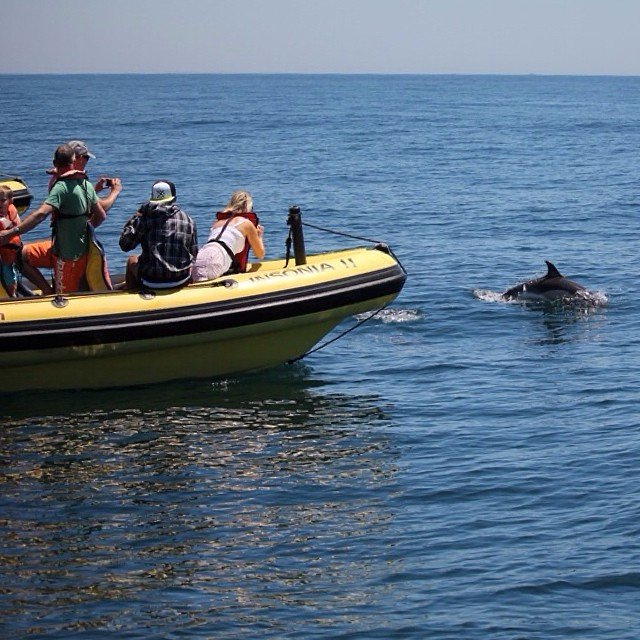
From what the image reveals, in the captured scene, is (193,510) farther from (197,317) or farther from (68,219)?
(68,219)

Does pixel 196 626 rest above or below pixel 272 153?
below

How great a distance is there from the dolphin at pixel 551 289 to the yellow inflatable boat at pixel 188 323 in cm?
517

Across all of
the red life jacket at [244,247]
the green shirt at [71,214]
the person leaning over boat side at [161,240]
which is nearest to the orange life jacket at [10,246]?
the green shirt at [71,214]

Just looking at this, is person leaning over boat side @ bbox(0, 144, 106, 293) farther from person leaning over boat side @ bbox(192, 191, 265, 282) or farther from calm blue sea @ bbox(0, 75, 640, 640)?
calm blue sea @ bbox(0, 75, 640, 640)

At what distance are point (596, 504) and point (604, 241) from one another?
15.4 meters

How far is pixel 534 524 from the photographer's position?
996cm

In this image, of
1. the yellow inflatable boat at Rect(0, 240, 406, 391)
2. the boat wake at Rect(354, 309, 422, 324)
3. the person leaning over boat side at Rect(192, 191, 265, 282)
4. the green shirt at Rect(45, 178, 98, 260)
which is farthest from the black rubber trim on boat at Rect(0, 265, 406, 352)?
the boat wake at Rect(354, 309, 422, 324)

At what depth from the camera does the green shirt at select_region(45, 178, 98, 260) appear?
1202 cm

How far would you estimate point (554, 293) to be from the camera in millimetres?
18125

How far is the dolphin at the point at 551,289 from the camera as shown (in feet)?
59.5

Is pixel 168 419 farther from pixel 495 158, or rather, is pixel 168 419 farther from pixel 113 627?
pixel 495 158

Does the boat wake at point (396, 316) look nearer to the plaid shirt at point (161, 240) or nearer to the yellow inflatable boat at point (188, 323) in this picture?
the yellow inflatable boat at point (188, 323)

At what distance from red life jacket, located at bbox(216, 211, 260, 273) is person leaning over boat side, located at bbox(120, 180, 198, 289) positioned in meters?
0.67

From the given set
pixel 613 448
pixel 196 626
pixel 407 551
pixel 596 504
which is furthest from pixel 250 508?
pixel 613 448
